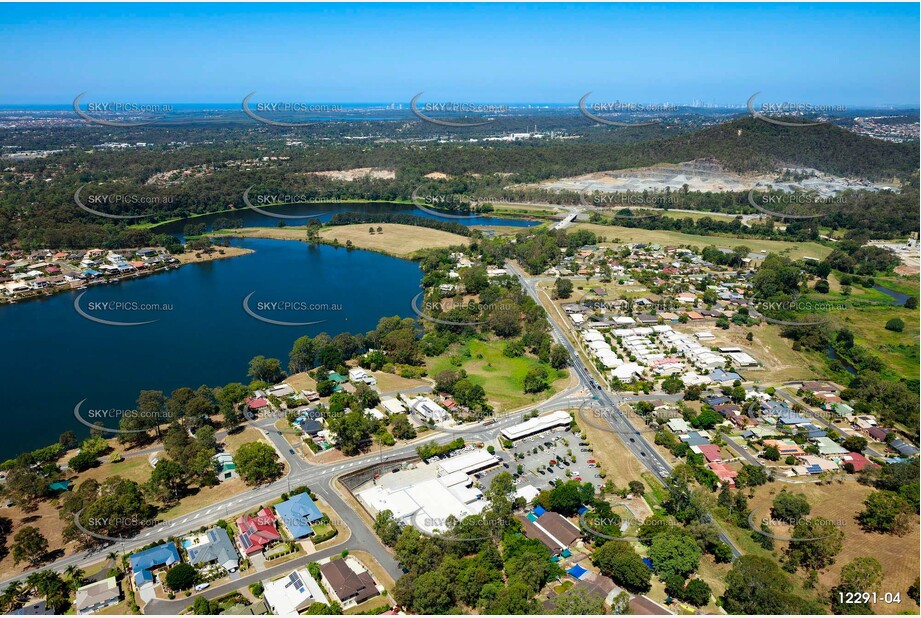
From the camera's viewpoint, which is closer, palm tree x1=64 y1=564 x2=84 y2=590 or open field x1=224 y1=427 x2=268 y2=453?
palm tree x1=64 y1=564 x2=84 y2=590

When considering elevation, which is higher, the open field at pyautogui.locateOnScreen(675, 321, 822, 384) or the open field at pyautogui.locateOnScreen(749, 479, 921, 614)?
the open field at pyautogui.locateOnScreen(675, 321, 822, 384)

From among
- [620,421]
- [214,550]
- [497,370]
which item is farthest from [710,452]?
[214,550]

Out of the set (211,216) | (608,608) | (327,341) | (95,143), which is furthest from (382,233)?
(95,143)

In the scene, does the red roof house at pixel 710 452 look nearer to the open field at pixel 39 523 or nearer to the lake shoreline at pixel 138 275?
the open field at pixel 39 523

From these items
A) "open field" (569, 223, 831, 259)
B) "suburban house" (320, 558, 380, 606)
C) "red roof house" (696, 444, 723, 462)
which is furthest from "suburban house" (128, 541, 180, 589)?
"open field" (569, 223, 831, 259)

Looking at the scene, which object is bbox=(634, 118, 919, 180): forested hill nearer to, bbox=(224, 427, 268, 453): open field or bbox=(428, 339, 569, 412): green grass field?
bbox=(428, 339, 569, 412): green grass field

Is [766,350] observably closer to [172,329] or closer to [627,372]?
[627,372]
